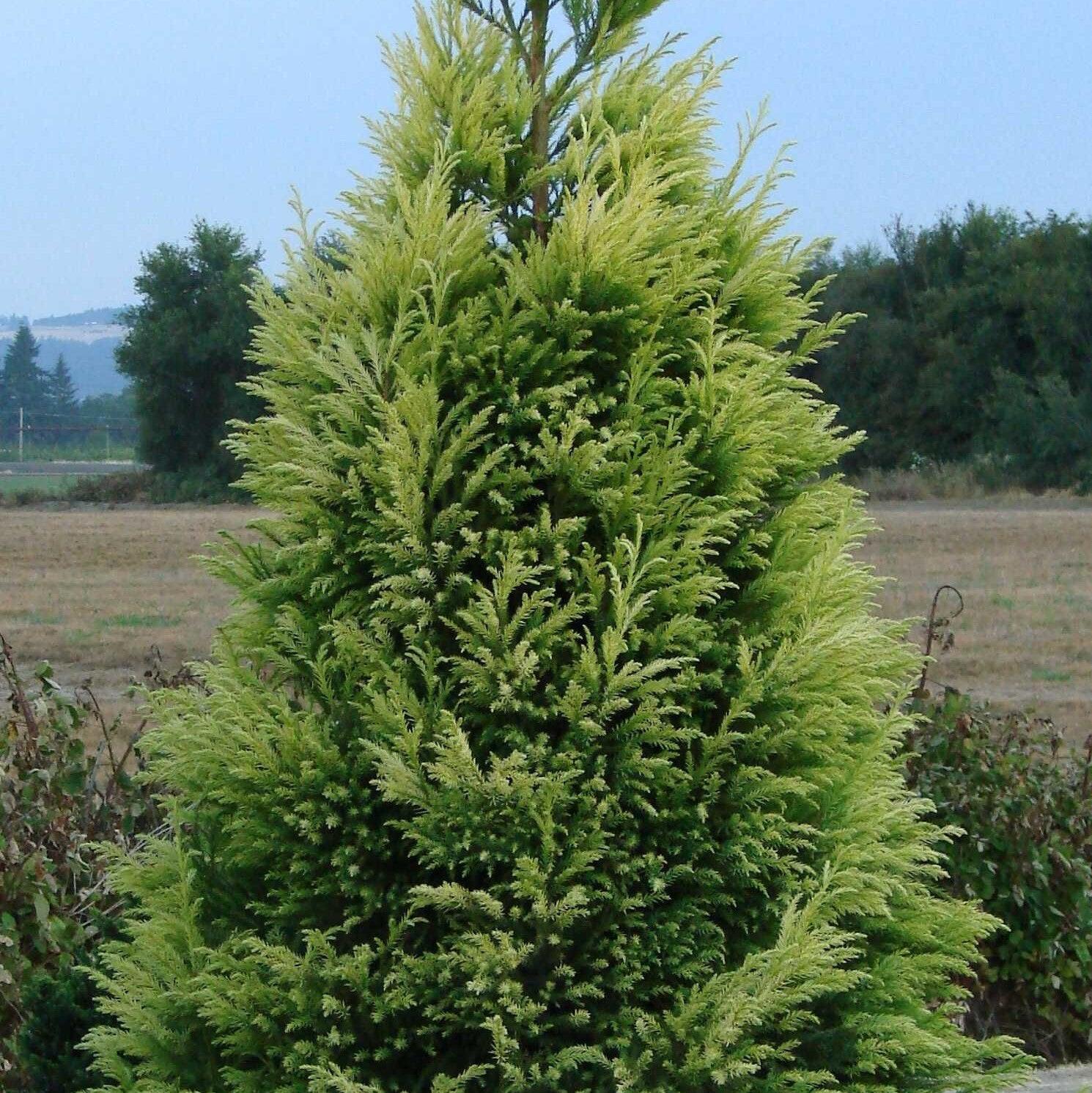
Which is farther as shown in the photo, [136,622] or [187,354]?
[187,354]

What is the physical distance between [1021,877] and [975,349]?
39777mm

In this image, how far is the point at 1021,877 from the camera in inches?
200

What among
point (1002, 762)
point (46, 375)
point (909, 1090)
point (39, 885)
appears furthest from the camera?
point (46, 375)

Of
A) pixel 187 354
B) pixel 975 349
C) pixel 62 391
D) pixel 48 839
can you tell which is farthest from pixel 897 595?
pixel 62 391

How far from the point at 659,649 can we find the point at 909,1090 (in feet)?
4.27

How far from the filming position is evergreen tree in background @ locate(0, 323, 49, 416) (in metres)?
90.8

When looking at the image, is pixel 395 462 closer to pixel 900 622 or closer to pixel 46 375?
pixel 900 622

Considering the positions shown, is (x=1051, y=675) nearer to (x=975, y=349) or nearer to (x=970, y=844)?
(x=970, y=844)

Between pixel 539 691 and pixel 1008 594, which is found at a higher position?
pixel 539 691

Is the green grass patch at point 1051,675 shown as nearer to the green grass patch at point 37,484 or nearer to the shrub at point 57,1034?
the shrub at point 57,1034

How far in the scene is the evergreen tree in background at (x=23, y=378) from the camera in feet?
298

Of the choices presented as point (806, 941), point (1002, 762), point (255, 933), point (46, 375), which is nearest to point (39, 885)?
point (255, 933)

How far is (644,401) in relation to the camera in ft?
9.57

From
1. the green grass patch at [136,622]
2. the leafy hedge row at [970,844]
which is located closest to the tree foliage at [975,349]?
the green grass patch at [136,622]
